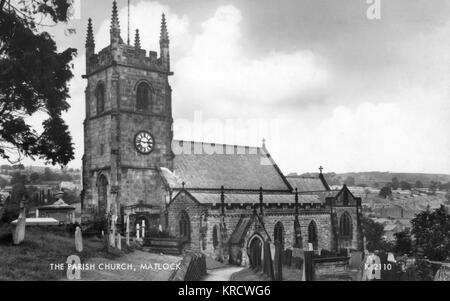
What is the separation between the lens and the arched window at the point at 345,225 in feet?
138

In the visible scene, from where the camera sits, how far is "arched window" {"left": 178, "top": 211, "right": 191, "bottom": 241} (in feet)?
109

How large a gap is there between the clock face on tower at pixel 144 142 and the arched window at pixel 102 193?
3.27 metres

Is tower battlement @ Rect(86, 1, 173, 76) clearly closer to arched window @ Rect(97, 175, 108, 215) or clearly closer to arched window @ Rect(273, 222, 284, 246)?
arched window @ Rect(97, 175, 108, 215)

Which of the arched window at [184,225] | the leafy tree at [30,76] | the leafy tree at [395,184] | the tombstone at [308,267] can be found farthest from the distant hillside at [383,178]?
the leafy tree at [30,76]

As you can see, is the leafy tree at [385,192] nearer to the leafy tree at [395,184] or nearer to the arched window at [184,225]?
the leafy tree at [395,184]

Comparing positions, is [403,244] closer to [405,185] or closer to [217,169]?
[405,185]

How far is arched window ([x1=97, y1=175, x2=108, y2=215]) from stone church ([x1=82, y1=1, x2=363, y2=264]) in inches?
2.8

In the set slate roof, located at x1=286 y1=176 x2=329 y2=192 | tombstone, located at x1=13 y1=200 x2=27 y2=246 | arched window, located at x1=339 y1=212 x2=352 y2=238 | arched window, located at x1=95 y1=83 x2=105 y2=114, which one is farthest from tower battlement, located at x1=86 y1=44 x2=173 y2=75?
arched window, located at x1=339 y1=212 x2=352 y2=238

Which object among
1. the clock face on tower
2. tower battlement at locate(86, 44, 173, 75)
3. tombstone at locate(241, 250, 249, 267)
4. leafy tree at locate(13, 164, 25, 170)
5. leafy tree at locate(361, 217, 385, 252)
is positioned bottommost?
leafy tree at locate(361, 217, 385, 252)

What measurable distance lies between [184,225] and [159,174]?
14.1 ft

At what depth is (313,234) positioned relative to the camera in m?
40.0

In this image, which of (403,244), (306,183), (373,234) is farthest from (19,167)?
(373,234)
